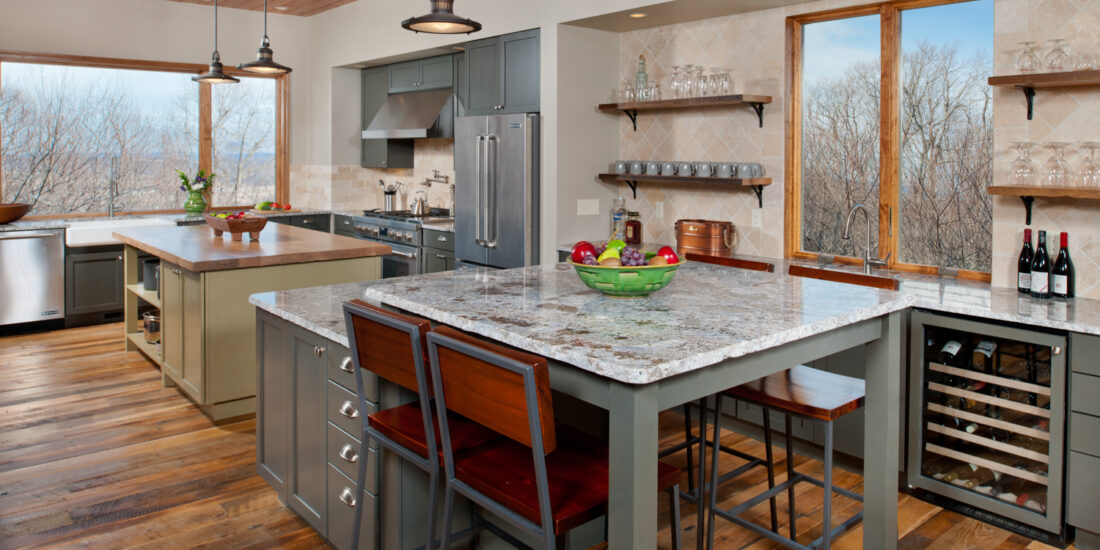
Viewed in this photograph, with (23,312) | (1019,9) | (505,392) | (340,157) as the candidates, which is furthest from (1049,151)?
(23,312)

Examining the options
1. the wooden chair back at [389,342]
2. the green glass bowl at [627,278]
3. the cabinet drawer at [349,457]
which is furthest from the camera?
the cabinet drawer at [349,457]

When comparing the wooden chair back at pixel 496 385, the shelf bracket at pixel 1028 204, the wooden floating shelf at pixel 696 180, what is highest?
the wooden floating shelf at pixel 696 180

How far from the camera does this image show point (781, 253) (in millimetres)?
4797

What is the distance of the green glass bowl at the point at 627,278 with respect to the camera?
2469 mm

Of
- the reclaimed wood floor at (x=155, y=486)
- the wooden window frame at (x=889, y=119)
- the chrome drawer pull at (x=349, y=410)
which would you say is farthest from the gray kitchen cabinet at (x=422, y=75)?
the chrome drawer pull at (x=349, y=410)

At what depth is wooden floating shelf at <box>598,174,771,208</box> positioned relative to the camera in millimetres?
4688

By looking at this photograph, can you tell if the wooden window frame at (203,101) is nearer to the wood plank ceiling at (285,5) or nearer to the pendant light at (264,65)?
the wood plank ceiling at (285,5)

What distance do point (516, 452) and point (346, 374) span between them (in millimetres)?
825

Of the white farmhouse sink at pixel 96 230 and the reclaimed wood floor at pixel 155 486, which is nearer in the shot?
the reclaimed wood floor at pixel 155 486

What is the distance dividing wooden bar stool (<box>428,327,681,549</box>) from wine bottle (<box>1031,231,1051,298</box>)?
2.22 m

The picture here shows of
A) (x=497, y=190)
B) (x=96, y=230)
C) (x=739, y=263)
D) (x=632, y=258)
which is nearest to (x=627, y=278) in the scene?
(x=632, y=258)

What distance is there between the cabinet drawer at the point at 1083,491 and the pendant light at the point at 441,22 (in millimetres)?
2869

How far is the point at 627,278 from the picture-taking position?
8.12 ft

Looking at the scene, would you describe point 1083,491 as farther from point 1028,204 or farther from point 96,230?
point 96,230
